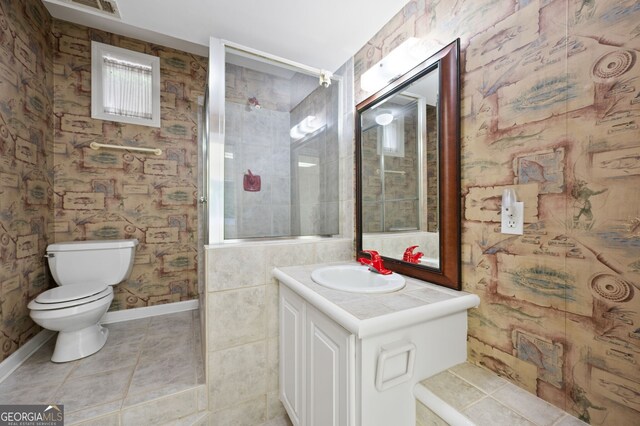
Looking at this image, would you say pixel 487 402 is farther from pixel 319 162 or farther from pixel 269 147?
pixel 269 147

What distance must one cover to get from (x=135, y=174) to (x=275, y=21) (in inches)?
73.6

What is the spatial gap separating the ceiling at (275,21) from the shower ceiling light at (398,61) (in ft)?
0.88

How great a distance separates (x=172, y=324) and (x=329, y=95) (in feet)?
7.80

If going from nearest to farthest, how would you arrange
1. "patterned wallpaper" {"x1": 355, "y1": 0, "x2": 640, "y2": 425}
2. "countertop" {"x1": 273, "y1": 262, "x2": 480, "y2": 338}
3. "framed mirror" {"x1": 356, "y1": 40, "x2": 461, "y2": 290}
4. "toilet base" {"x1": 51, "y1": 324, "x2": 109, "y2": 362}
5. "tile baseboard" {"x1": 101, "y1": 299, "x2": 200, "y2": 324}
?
"patterned wallpaper" {"x1": 355, "y1": 0, "x2": 640, "y2": 425}
"countertop" {"x1": 273, "y1": 262, "x2": 480, "y2": 338}
"framed mirror" {"x1": 356, "y1": 40, "x2": 461, "y2": 290}
"toilet base" {"x1": 51, "y1": 324, "x2": 109, "y2": 362}
"tile baseboard" {"x1": 101, "y1": 299, "x2": 200, "y2": 324}

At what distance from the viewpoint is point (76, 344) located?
176 centimetres

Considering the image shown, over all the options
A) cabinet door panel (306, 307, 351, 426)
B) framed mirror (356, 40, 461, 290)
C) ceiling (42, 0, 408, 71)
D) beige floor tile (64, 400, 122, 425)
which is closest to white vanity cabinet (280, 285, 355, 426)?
cabinet door panel (306, 307, 351, 426)

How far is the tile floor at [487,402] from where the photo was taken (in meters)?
0.77

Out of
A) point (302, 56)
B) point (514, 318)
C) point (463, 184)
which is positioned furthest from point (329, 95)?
point (514, 318)

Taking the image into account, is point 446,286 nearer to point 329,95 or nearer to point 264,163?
point 264,163

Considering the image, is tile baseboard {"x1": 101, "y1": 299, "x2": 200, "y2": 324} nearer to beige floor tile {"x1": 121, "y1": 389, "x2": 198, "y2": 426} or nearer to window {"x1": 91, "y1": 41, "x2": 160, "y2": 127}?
beige floor tile {"x1": 121, "y1": 389, "x2": 198, "y2": 426}

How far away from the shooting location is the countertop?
2.75 ft

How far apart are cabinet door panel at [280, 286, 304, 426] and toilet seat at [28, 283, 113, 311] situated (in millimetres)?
1382

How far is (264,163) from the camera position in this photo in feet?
6.16

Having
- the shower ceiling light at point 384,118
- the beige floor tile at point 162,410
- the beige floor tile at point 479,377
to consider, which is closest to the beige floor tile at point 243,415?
the beige floor tile at point 162,410
